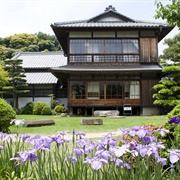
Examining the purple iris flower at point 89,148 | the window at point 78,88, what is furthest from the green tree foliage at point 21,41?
the purple iris flower at point 89,148

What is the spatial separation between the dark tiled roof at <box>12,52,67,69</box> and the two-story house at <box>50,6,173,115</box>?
10027 mm

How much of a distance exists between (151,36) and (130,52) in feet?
6.80

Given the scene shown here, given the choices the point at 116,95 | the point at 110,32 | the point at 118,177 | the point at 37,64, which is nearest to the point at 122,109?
the point at 116,95

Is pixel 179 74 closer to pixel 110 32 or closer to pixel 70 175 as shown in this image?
pixel 110 32

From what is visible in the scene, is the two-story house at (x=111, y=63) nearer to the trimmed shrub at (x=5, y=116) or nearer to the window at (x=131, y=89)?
the window at (x=131, y=89)

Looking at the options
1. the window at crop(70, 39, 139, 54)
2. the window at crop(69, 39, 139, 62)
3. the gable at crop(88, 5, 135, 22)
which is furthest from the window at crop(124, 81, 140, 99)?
the gable at crop(88, 5, 135, 22)

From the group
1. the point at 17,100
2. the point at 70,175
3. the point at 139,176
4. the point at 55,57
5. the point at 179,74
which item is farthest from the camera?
the point at 55,57

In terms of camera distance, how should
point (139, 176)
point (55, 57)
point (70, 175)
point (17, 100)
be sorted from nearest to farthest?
1. point (139, 176)
2. point (70, 175)
3. point (17, 100)
4. point (55, 57)

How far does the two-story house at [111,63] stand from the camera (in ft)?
68.1

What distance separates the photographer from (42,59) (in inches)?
1305

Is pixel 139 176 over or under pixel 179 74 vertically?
under

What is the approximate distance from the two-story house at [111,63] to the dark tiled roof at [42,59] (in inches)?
395

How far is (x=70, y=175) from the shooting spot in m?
2.48

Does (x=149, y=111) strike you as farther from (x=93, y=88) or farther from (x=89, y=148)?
(x=89, y=148)
